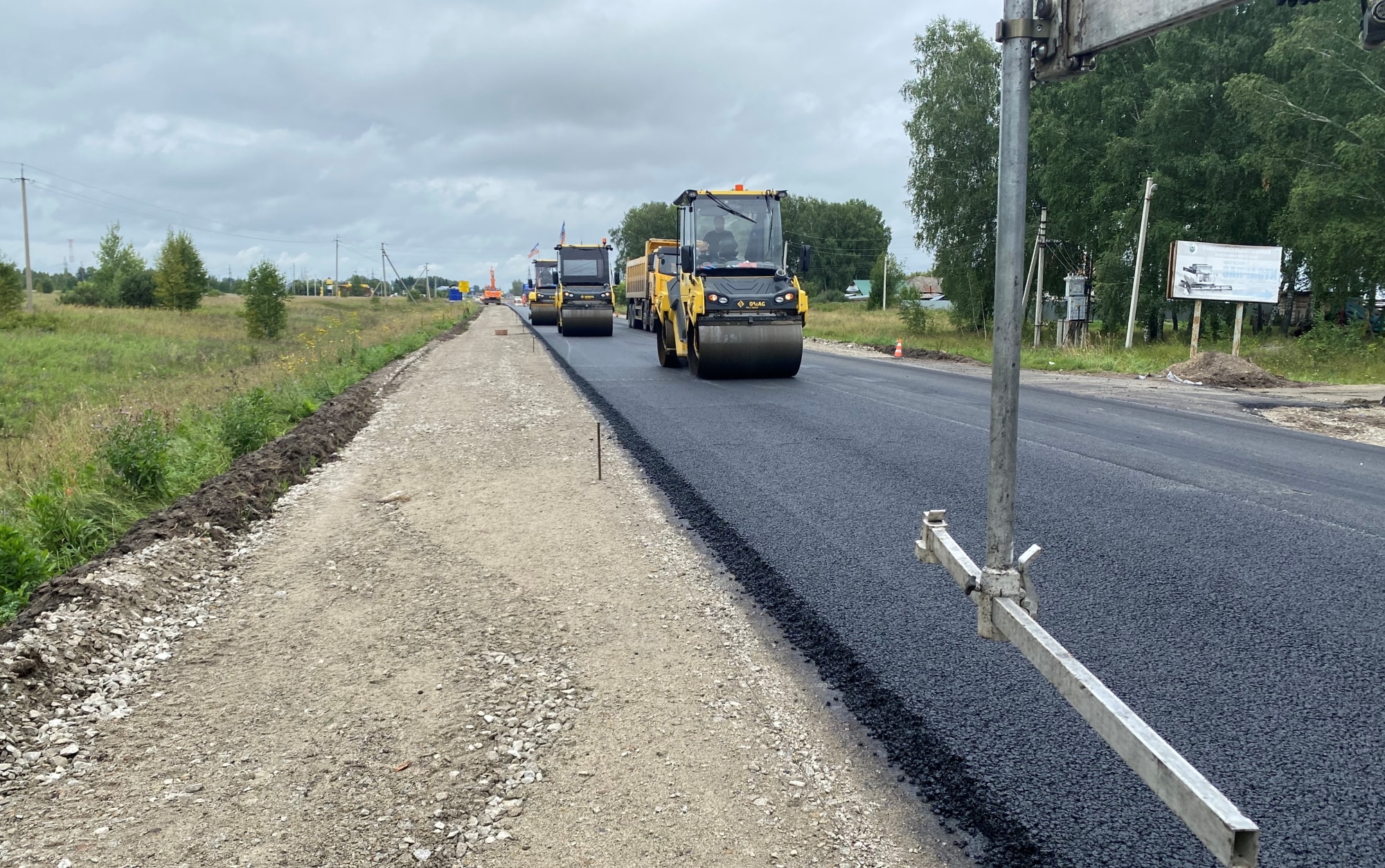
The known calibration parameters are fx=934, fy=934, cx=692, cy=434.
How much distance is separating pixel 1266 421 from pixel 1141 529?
797 cm

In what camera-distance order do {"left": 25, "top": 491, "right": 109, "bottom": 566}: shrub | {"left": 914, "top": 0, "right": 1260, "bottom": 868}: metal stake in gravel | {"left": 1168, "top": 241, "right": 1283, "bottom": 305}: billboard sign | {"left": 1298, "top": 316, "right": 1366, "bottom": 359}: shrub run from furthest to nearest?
1. {"left": 1298, "top": 316, "right": 1366, "bottom": 359}: shrub
2. {"left": 1168, "top": 241, "right": 1283, "bottom": 305}: billboard sign
3. {"left": 25, "top": 491, "right": 109, "bottom": 566}: shrub
4. {"left": 914, "top": 0, "right": 1260, "bottom": 868}: metal stake in gravel

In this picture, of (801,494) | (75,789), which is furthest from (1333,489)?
(75,789)

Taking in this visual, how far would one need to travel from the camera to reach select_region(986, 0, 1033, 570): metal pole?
9.10ft

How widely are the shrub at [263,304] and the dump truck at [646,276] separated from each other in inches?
512

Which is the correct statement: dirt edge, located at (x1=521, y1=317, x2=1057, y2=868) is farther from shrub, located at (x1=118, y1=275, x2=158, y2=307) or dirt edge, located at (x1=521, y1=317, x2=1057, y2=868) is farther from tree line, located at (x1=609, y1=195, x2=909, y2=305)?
tree line, located at (x1=609, y1=195, x2=909, y2=305)

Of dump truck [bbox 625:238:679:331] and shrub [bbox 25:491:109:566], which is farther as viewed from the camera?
dump truck [bbox 625:238:679:331]

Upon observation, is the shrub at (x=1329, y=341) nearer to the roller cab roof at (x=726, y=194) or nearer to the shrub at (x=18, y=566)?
the roller cab roof at (x=726, y=194)

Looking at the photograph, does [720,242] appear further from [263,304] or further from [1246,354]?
[263,304]

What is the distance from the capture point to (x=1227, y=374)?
17.6 meters

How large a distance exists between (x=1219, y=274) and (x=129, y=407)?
2193 cm

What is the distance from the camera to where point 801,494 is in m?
7.18

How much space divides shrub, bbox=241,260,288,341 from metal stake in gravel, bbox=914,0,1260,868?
33975mm

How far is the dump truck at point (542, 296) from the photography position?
42.8 metres

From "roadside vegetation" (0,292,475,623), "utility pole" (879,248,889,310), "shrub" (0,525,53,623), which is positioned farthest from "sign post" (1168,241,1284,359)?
"utility pole" (879,248,889,310)
